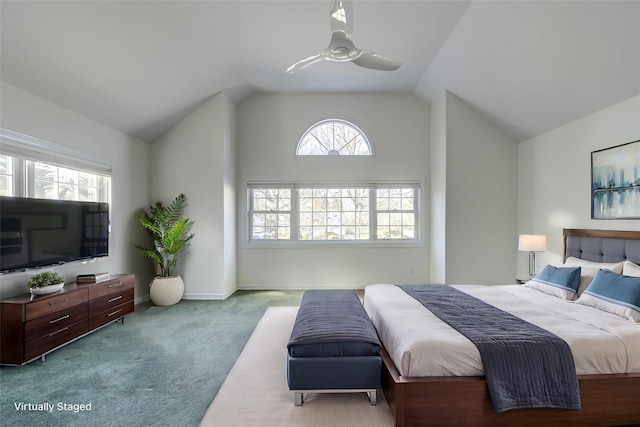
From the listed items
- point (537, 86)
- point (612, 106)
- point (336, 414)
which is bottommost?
point (336, 414)

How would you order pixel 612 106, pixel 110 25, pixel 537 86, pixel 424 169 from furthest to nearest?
pixel 424 169 → pixel 537 86 → pixel 612 106 → pixel 110 25

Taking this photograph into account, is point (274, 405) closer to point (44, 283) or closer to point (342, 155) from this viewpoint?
point (44, 283)

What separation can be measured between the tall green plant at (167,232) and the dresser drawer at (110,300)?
789 millimetres

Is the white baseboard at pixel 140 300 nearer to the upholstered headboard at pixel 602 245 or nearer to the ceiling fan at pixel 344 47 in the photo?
the ceiling fan at pixel 344 47

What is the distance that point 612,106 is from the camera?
3451 millimetres

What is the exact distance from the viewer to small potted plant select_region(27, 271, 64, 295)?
9.91 ft

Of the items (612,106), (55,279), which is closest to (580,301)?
(612,106)

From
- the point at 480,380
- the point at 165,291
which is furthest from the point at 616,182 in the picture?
the point at 165,291

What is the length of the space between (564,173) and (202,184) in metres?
5.15

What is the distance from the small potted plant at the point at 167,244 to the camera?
4.75m

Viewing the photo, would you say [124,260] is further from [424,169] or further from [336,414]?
[424,169]

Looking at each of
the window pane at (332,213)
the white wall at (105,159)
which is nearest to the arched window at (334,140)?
the window pane at (332,213)

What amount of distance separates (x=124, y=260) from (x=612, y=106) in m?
6.46

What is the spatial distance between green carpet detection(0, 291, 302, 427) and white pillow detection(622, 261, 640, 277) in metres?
3.61
